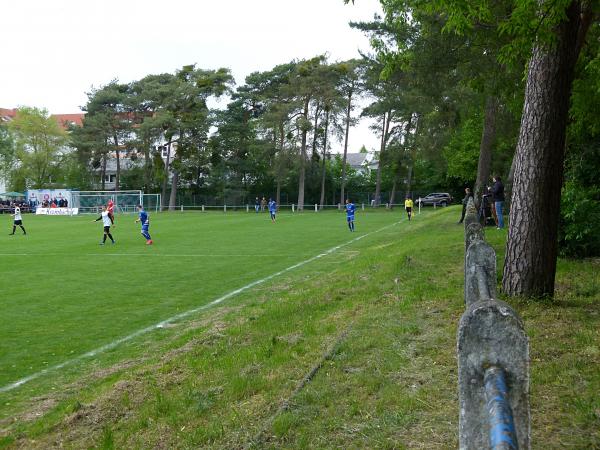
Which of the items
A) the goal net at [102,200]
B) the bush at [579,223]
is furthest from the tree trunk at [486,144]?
the goal net at [102,200]

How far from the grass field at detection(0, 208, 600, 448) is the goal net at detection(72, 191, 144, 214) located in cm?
5086

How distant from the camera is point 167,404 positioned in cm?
498

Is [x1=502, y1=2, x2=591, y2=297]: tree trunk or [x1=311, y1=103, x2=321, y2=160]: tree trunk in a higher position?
[x1=311, y1=103, x2=321, y2=160]: tree trunk

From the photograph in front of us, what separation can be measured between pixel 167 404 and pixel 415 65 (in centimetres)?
1478

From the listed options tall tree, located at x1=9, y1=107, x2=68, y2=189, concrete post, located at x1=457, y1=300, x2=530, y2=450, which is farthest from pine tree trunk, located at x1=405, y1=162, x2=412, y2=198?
concrete post, located at x1=457, y1=300, x2=530, y2=450

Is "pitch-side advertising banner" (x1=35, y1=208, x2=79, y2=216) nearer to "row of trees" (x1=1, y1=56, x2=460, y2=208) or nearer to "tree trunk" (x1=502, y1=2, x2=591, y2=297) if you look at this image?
"row of trees" (x1=1, y1=56, x2=460, y2=208)

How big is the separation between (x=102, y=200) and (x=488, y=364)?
64.4 m

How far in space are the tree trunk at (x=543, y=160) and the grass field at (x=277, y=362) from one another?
435 mm

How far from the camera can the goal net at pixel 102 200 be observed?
61.3 meters

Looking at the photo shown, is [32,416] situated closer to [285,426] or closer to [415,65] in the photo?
[285,426]

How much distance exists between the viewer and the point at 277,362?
5.79 meters

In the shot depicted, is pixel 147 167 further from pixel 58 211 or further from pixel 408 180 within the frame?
pixel 408 180

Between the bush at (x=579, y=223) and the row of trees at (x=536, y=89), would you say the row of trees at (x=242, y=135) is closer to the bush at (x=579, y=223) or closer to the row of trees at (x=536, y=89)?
the row of trees at (x=536, y=89)

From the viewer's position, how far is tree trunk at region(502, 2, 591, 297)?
6734 mm
